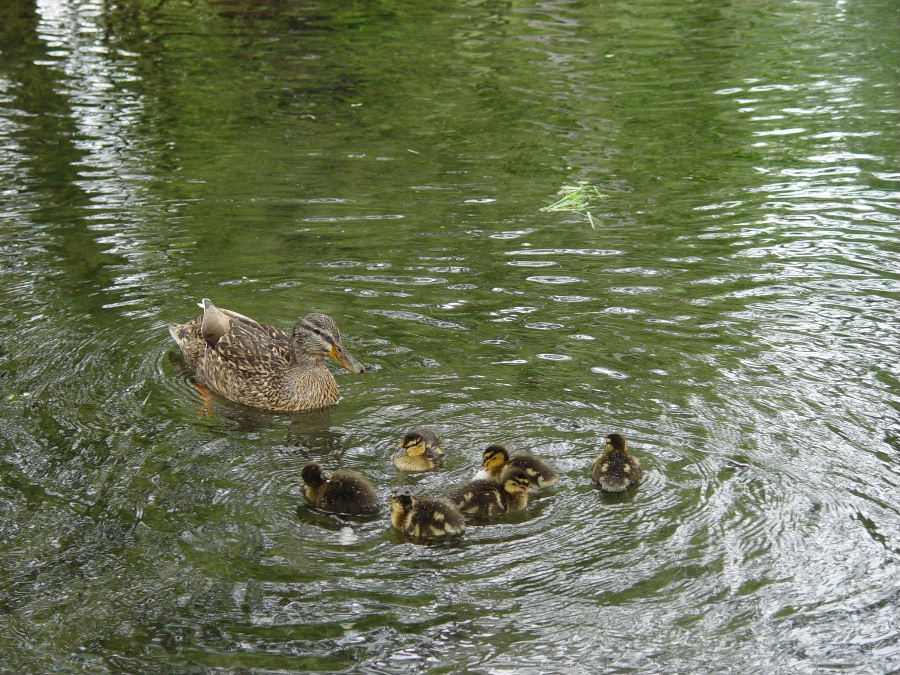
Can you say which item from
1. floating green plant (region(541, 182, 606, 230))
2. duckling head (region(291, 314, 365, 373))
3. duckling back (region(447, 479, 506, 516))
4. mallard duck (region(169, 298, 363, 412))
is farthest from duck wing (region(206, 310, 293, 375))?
floating green plant (region(541, 182, 606, 230))

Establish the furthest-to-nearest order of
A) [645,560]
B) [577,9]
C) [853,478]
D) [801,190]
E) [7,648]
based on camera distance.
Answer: [577,9] < [801,190] < [853,478] < [645,560] < [7,648]

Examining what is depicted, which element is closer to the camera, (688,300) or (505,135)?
(688,300)

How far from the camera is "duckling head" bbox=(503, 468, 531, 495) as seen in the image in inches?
208

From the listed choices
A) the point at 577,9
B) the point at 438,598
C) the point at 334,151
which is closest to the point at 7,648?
the point at 438,598

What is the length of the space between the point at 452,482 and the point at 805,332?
9.65ft

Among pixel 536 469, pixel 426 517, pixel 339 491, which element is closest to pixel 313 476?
pixel 339 491

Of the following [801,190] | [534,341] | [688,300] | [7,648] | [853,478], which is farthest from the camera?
[801,190]

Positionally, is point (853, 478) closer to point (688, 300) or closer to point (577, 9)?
point (688, 300)

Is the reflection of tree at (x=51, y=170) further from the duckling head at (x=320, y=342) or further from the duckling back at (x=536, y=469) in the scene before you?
the duckling back at (x=536, y=469)

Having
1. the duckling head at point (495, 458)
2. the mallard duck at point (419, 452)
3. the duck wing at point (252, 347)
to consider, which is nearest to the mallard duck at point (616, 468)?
the duckling head at point (495, 458)

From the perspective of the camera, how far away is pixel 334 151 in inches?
448

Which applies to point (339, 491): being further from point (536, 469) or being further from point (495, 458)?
point (536, 469)

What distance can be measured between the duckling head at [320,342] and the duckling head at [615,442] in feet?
6.08

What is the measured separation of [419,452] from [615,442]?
3.36 ft
